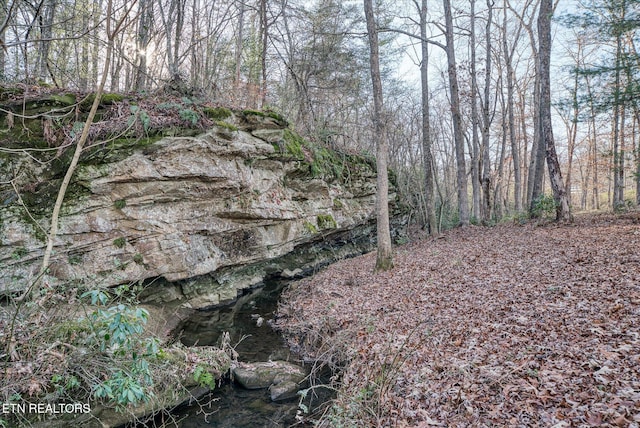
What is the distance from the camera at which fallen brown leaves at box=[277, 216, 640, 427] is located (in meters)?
3.32

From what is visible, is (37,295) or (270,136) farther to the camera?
(270,136)

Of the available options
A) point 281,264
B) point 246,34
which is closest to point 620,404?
point 281,264

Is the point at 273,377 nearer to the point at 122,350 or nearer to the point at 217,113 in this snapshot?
the point at 122,350

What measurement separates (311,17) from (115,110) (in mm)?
9723

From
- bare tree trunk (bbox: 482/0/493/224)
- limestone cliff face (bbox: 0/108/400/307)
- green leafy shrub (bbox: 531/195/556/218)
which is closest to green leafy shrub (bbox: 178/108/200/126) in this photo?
limestone cliff face (bbox: 0/108/400/307)

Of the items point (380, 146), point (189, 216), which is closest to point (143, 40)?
point (189, 216)

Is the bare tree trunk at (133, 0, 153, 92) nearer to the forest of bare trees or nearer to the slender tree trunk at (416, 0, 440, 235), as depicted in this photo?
the forest of bare trees

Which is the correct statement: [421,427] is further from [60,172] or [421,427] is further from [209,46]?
[209,46]

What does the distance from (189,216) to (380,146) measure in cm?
557

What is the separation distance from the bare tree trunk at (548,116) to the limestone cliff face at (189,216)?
748 centimetres

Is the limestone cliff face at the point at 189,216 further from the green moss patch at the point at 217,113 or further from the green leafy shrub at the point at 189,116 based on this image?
the green leafy shrub at the point at 189,116

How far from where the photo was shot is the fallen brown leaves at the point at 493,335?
3.32 metres

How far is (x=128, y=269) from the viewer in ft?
25.2

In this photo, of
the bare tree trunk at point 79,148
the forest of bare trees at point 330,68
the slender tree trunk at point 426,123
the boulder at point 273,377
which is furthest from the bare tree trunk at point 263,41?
the boulder at point 273,377
